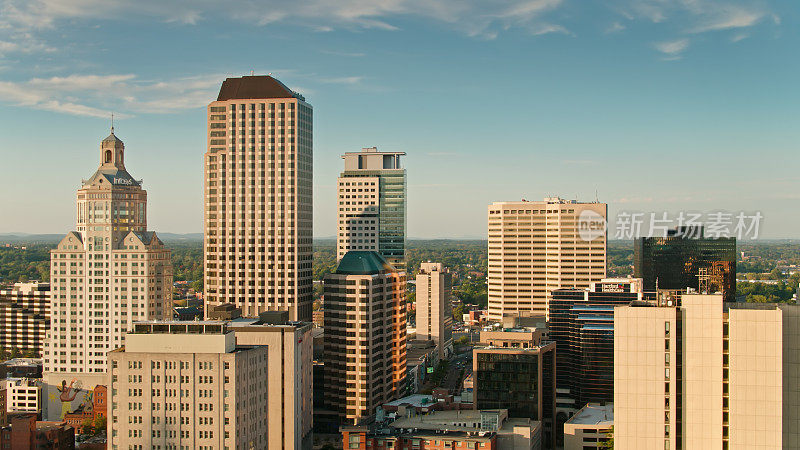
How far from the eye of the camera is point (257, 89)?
164750mm

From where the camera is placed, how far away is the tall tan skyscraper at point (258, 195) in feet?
538

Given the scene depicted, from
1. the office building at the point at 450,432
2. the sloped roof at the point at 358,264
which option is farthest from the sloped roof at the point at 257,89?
the office building at the point at 450,432

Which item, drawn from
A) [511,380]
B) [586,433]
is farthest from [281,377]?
[586,433]

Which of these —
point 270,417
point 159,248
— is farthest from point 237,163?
point 270,417

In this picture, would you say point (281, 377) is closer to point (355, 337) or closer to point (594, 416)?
point (355, 337)

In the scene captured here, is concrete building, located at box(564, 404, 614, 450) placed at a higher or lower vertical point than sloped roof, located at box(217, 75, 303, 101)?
lower

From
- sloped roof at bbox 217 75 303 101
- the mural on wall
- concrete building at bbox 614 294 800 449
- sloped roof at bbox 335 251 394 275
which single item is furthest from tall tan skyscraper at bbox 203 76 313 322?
concrete building at bbox 614 294 800 449

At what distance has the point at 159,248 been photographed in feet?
562

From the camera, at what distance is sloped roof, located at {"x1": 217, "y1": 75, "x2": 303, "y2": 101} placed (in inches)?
6467

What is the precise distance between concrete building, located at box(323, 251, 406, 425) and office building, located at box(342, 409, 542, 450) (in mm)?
21067

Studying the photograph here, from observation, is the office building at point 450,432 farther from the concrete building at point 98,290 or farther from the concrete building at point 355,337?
the concrete building at point 98,290

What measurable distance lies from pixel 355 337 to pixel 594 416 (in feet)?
135

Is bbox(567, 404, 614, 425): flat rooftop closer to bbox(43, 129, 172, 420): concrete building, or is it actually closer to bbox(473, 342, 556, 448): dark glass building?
bbox(473, 342, 556, 448): dark glass building

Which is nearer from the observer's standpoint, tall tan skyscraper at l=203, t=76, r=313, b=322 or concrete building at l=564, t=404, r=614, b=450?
concrete building at l=564, t=404, r=614, b=450
